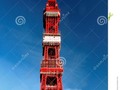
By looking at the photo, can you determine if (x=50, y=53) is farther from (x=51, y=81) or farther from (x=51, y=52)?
(x=51, y=81)

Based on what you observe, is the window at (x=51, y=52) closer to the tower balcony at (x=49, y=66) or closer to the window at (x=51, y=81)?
the tower balcony at (x=49, y=66)

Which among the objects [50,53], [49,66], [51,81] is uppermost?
[50,53]

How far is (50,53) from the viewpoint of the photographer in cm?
583

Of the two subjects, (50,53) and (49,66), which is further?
(50,53)

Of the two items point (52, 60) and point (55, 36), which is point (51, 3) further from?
point (52, 60)

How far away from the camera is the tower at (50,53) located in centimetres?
548

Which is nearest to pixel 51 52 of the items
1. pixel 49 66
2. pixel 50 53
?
pixel 50 53

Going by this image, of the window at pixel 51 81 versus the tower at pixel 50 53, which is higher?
the tower at pixel 50 53

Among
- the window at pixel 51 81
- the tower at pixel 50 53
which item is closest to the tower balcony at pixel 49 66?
the tower at pixel 50 53

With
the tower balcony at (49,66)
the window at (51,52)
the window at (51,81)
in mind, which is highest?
the window at (51,52)
